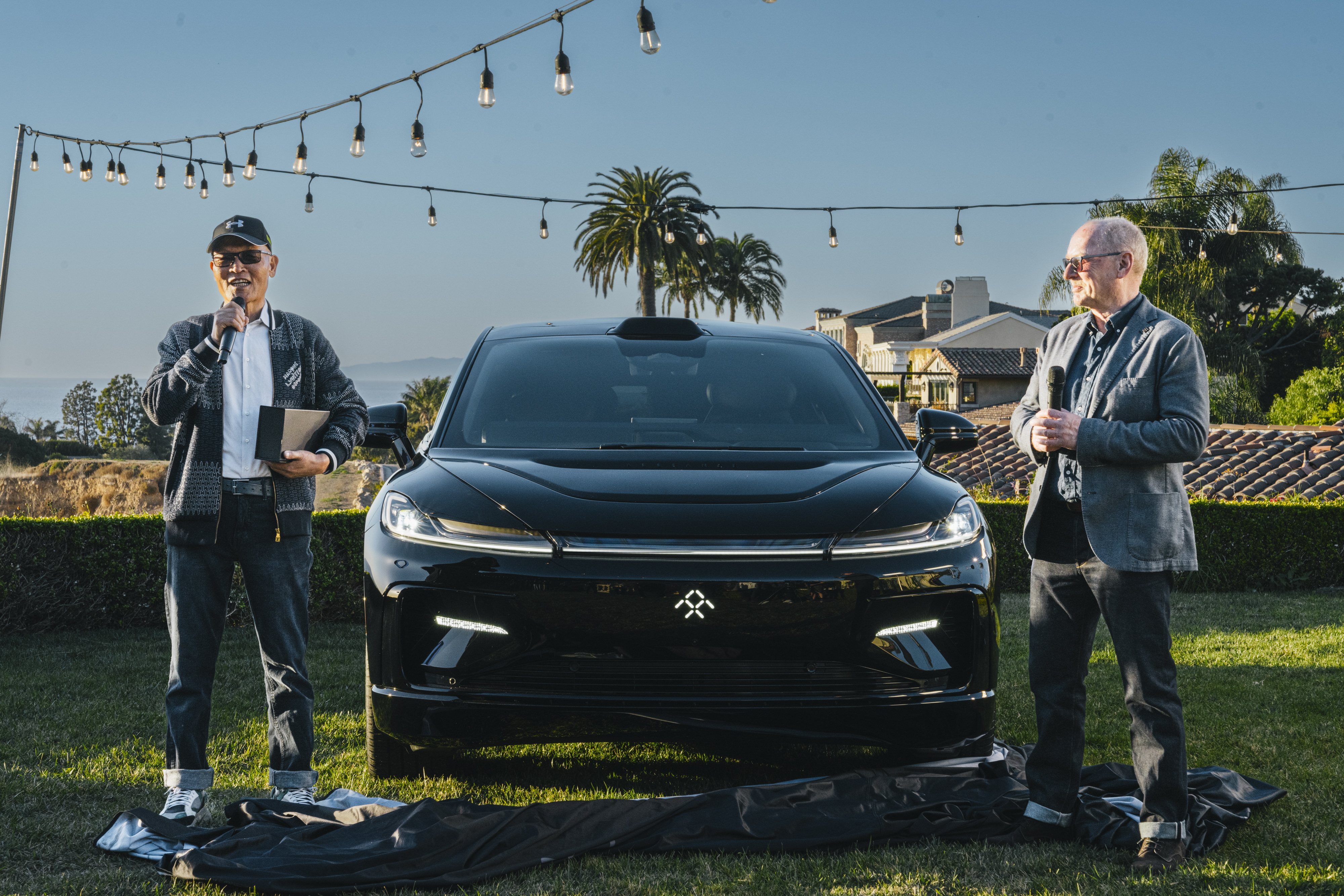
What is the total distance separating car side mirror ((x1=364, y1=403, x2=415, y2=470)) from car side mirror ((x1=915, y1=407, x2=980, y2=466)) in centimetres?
196

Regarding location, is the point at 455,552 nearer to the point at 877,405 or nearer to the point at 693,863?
the point at 693,863

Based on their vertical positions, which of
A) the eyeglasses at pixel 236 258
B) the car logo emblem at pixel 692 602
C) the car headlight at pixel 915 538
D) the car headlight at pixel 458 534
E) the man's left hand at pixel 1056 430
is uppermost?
the eyeglasses at pixel 236 258

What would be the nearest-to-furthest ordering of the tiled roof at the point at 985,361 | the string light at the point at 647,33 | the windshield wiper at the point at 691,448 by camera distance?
the windshield wiper at the point at 691,448 < the string light at the point at 647,33 < the tiled roof at the point at 985,361

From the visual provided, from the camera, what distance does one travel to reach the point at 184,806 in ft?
11.6

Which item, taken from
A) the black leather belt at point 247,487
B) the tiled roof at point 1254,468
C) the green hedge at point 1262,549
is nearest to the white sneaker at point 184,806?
the black leather belt at point 247,487

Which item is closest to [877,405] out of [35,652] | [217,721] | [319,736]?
[319,736]

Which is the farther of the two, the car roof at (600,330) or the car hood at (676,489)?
the car roof at (600,330)

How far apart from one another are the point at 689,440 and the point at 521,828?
1.49 metres

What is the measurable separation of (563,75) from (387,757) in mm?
6296

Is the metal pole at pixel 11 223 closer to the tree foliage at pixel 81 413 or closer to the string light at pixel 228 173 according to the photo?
the string light at pixel 228 173

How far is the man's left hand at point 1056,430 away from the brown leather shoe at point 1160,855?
1147 millimetres

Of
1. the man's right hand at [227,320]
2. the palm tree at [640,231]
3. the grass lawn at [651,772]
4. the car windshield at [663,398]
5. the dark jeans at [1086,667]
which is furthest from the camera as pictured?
the palm tree at [640,231]

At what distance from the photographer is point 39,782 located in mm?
3961

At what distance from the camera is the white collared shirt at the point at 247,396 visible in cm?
361
